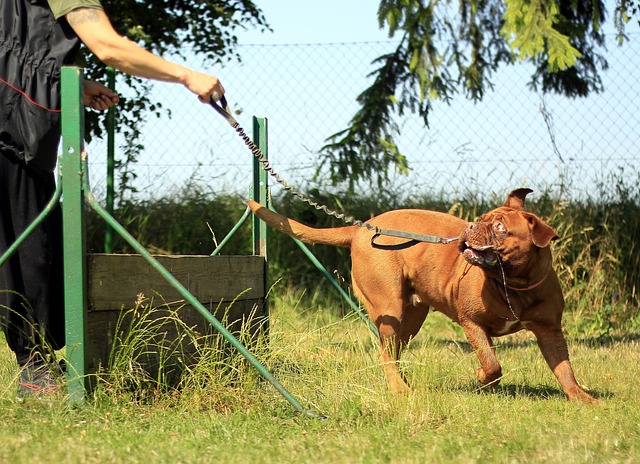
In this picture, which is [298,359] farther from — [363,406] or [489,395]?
[489,395]

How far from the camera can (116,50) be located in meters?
3.53

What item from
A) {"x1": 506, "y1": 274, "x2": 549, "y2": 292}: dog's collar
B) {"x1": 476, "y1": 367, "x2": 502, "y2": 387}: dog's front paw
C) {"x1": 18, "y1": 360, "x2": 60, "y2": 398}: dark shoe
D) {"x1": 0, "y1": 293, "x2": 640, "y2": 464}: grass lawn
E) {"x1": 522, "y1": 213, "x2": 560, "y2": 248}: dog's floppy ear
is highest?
{"x1": 522, "y1": 213, "x2": 560, "y2": 248}: dog's floppy ear

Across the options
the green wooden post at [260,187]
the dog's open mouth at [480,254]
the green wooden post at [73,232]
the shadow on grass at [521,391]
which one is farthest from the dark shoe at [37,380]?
the shadow on grass at [521,391]

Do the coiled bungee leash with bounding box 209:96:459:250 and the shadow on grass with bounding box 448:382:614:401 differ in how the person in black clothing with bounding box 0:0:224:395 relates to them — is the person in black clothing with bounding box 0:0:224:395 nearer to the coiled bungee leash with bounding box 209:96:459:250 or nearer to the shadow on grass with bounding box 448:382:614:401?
the coiled bungee leash with bounding box 209:96:459:250

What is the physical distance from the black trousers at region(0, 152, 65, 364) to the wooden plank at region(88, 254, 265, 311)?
0.27 metres

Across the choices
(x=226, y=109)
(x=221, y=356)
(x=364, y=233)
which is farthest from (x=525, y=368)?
(x=226, y=109)

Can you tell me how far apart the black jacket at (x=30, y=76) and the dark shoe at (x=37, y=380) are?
36.2 inches

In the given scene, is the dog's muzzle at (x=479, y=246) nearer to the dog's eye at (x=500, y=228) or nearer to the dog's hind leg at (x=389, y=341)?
the dog's eye at (x=500, y=228)

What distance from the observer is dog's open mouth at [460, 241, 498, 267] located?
4297mm

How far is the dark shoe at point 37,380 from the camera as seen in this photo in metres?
3.70

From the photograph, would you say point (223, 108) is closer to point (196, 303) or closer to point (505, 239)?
point (196, 303)

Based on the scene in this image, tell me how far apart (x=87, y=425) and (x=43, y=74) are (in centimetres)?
152

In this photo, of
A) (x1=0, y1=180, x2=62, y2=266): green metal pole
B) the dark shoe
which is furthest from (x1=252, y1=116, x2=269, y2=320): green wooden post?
(x1=0, y1=180, x2=62, y2=266): green metal pole


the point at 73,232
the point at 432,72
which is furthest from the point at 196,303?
the point at 432,72
